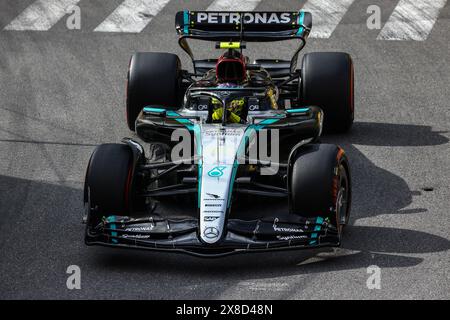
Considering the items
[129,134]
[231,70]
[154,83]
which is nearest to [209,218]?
[231,70]

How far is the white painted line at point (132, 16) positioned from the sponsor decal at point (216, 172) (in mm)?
8804

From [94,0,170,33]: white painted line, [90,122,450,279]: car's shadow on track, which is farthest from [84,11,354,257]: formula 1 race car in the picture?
[94,0,170,33]: white painted line

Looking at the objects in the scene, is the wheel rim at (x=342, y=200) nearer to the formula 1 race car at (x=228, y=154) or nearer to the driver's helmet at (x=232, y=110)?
the formula 1 race car at (x=228, y=154)

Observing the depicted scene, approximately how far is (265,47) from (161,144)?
6.75 m

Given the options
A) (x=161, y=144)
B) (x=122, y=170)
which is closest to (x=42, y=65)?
(x=161, y=144)

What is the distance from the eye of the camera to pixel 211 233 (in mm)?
12125

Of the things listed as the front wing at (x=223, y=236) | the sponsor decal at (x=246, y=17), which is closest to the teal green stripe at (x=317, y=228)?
the front wing at (x=223, y=236)

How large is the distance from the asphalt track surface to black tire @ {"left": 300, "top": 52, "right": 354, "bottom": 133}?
460mm

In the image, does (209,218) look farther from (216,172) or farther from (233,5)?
(233,5)

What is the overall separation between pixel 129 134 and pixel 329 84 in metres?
2.64

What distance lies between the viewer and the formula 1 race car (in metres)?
12.3

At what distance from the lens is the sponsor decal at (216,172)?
12.8 metres

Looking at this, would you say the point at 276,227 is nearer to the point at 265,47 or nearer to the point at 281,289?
the point at 281,289

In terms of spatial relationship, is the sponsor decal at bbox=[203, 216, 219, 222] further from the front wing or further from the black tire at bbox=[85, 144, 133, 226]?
the black tire at bbox=[85, 144, 133, 226]
